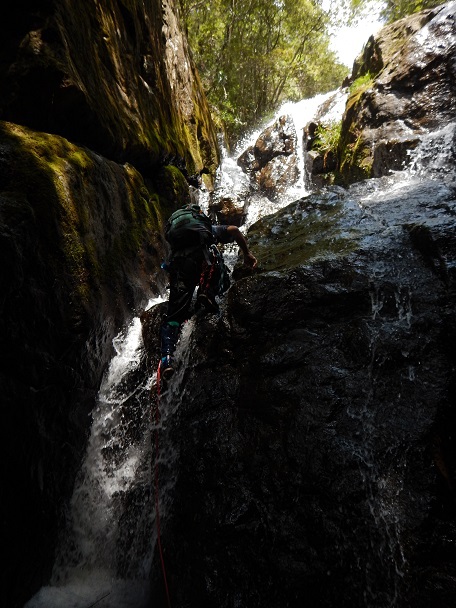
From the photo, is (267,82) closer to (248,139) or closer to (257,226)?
(248,139)

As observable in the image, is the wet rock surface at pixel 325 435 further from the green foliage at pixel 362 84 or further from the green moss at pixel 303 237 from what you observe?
the green foliage at pixel 362 84

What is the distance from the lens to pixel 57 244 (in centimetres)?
337

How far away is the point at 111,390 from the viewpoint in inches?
167

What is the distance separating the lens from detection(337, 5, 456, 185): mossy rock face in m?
8.45

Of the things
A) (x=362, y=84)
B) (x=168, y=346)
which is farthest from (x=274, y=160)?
(x=168, y=346)

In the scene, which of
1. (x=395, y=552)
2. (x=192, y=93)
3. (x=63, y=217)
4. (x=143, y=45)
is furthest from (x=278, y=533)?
(x=192, y=93)

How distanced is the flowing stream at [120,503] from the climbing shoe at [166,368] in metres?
0.49

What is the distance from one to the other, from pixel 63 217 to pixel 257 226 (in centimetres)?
412

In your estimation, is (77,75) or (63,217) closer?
(63,217)

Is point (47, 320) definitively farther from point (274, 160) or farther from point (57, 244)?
point (274, 160)

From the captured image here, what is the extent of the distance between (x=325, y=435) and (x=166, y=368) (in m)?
1.76

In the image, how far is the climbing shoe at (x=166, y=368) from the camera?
3531 mm

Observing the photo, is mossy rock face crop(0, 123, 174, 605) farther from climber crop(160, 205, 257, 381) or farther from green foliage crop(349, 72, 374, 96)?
green foliage crop(349, 72, 374, 96)

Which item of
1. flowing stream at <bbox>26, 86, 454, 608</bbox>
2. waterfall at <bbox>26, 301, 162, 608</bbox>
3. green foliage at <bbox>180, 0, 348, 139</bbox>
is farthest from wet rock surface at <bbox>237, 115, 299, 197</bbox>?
waterfall at <bbox>26, 301, 162, 608</bbox>
